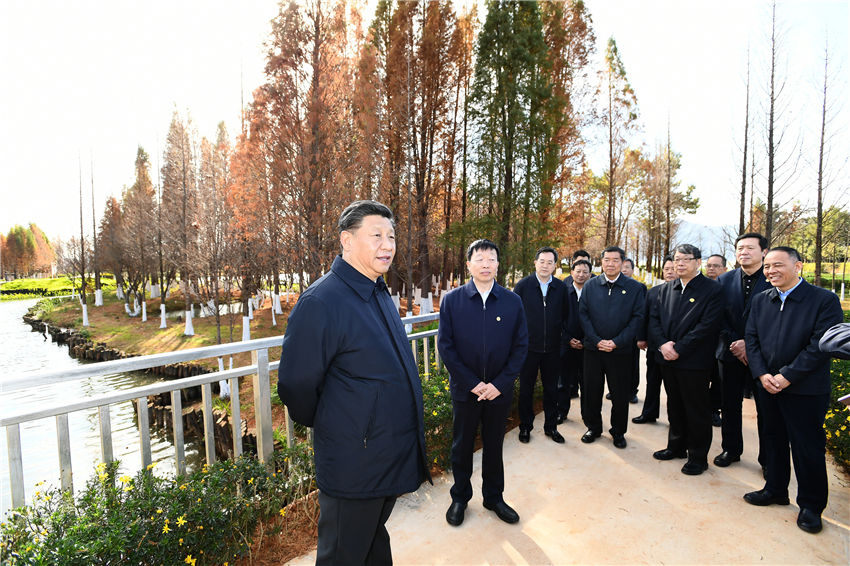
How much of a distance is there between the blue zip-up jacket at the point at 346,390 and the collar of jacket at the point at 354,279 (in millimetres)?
10

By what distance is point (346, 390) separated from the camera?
1.58m

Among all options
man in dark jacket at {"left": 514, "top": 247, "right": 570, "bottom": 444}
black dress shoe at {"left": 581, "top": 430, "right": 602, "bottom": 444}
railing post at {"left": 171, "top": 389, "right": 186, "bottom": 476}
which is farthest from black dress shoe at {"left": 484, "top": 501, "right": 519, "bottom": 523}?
railing post at {"left": 171, "top": 389, "right": 186, "bottom": 476}

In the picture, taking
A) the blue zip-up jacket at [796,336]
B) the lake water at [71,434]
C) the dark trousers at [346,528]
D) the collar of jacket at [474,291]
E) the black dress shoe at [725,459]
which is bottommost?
the lake water at [71,434]

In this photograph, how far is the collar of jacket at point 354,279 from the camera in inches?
66.3

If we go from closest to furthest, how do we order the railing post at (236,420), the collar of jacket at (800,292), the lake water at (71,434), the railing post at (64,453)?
the railing post at (64,453) < the railing post at (236,420) < the collar of jacket at (800,292) < the lake water at (71,434)

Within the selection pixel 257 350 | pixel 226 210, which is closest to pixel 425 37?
pixel 226 210

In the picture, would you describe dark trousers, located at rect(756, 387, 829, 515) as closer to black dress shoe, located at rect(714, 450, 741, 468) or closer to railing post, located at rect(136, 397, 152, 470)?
black dress shoe, located at rect(714, 450, 741, 468)

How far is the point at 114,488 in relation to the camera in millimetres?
2010

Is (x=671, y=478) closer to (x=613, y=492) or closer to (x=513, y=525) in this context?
(x=613, y=492)

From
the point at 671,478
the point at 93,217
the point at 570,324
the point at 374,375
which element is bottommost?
the point at 671,478

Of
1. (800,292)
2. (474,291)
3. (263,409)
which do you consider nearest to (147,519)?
(263,409)

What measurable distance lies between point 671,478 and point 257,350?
352 cm

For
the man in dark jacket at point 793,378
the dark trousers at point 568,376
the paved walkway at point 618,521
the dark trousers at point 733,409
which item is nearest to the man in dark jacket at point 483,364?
the paved walkway at point 618,521

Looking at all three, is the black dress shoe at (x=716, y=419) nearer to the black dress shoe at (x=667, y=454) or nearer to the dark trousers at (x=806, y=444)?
the black dress shoe at (x=667, y=454)
